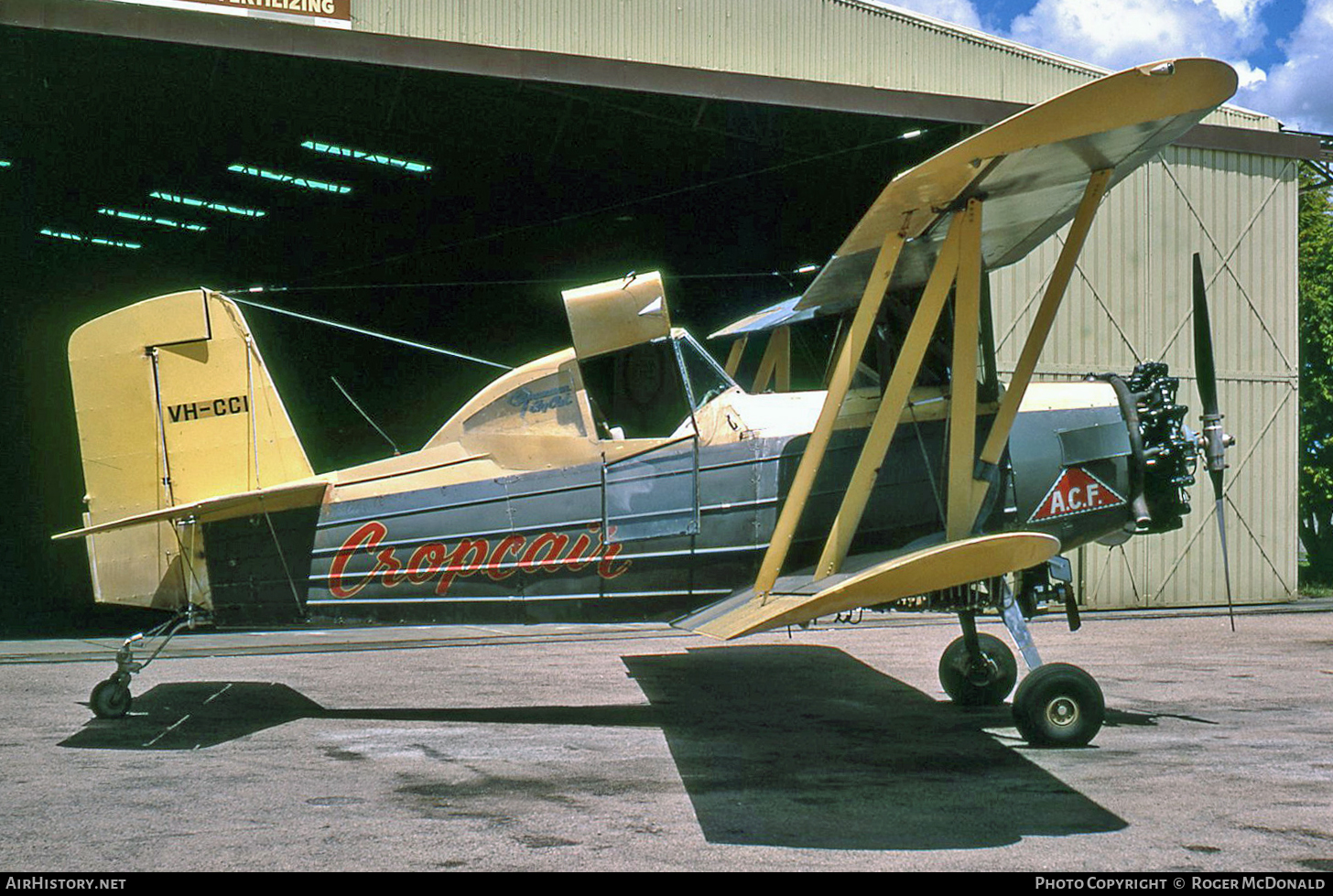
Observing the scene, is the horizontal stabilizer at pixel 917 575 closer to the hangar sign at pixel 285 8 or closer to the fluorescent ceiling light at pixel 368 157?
the hangar sign at pixel 285 8

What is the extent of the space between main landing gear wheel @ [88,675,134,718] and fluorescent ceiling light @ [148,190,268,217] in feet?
44.1

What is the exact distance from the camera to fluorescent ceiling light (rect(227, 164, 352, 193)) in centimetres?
1854

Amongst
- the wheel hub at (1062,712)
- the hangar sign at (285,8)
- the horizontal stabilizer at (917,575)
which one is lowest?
the wheel hub at (1062,712)

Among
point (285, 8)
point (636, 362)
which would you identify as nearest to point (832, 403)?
point (636, 362)

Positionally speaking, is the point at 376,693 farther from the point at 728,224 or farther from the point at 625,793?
the point at 728,224

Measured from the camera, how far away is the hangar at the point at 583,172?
14070 mm

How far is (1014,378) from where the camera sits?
7.05 metres

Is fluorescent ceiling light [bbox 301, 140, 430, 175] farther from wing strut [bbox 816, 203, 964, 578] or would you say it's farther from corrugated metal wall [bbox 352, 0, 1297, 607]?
wing strut [bbox 816, 203, 964, 578]

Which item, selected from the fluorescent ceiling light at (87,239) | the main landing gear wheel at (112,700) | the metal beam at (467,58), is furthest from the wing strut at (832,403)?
the fluorescent ceiling light at (87,239)

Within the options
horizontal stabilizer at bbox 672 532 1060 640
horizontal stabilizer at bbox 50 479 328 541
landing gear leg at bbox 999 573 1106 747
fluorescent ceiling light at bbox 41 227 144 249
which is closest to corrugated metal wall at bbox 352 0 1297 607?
horizontal stabilizer at bbox 50 479 328 541

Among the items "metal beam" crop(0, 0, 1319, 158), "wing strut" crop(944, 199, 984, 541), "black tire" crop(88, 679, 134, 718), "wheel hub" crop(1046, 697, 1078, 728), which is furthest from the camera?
"metal beam" crop(0, 0, 1319, 158)

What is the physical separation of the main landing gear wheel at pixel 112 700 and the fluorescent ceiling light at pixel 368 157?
35.5ft

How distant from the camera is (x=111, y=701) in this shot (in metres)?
8.37

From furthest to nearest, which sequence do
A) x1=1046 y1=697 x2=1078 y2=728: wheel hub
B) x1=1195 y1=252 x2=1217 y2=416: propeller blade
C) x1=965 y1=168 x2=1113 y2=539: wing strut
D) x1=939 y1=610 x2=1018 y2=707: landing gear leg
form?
x1=939 y1=610 x2=1018 y2=707: landing gear leg
x1=1195 y1=252 x2=1217 y2=416: propeller blade
x1=1046 y1=697 x2=1078 y2=728: wheel hub
x1=965 y1=168 x2=1113 y2=539: wing strut
